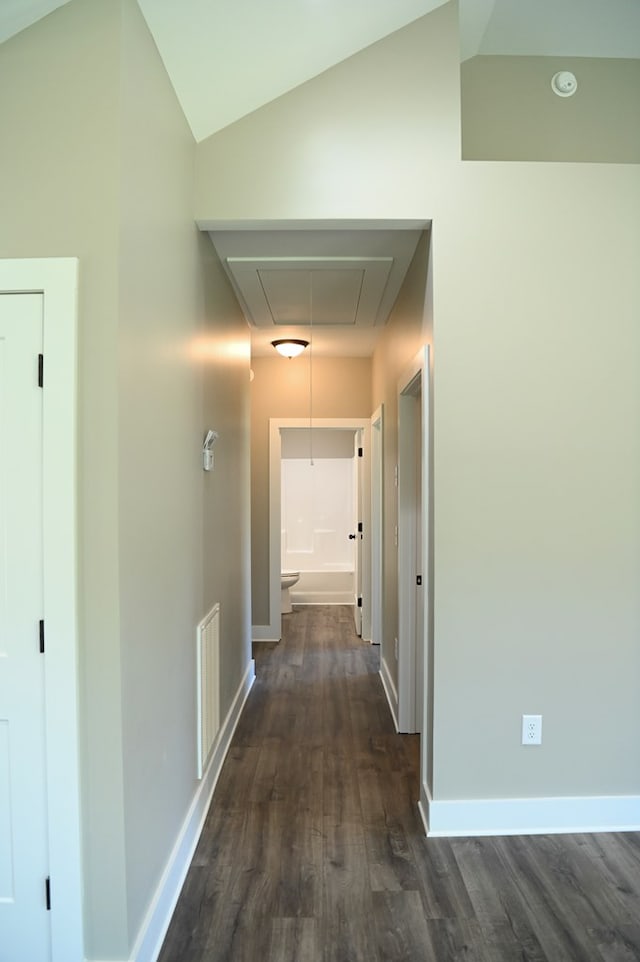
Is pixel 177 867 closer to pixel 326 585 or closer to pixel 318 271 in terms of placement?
pixel 318 271

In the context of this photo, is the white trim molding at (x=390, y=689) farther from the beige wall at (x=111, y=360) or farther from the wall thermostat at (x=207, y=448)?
the wall thermostat at (x=207, y=448)

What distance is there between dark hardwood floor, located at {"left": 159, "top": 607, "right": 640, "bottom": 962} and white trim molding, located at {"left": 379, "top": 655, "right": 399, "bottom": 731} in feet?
1.32

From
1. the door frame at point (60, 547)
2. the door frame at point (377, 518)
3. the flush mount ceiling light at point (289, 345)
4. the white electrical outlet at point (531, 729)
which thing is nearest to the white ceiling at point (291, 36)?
the door frame at point (60, 547)

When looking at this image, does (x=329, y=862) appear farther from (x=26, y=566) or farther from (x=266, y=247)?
(x=266, y=247)

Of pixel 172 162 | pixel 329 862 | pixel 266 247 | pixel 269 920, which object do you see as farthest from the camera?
pixel 266 247

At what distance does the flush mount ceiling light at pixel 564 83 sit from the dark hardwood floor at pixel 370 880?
3251 millimetres

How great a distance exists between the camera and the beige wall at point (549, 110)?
95.5 inches

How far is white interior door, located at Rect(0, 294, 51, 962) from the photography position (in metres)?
1.42

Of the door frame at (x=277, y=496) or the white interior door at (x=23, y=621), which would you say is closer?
the white interior door at (x=23, y=621)

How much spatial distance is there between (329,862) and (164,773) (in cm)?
77

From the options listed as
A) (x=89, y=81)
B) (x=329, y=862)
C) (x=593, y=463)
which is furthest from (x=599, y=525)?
(x=89, y=81)

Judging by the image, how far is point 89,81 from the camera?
1.43 metres

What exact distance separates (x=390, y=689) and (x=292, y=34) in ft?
11.3

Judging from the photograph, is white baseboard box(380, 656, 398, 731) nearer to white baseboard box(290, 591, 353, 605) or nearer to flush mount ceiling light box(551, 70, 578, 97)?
white baseboard box(290, 591, 353, 605)
